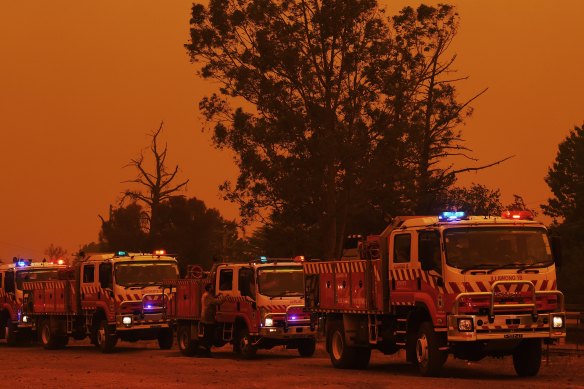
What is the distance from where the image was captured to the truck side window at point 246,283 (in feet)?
93.2

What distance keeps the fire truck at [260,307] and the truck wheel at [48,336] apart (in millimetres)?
8212

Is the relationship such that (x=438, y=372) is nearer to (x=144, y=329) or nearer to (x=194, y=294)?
(x=194, y=294)

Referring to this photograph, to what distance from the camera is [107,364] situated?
2677 cm

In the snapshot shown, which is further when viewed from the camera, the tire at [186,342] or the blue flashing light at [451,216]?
the tire at [186,342]

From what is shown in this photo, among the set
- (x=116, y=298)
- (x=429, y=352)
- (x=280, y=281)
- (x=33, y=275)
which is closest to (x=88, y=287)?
(x=116, y=298)

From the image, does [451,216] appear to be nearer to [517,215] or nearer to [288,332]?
[517,215]

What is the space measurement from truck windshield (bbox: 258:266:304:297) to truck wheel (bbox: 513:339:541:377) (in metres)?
8.34

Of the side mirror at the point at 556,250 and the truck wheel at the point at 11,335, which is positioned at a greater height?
the side mirror at the point at 556,250

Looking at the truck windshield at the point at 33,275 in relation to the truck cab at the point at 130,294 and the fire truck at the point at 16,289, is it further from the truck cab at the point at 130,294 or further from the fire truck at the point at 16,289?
the truck cab at the point at 130,294

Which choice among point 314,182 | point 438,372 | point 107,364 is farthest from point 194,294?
point 314,182

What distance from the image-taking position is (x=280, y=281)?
93.6ft

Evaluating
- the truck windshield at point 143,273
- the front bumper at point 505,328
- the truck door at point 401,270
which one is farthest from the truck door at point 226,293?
the front bumper at point 505,328

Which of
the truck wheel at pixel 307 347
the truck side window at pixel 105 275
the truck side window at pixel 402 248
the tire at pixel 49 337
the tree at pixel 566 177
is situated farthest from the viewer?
the tree at pixel 566 177

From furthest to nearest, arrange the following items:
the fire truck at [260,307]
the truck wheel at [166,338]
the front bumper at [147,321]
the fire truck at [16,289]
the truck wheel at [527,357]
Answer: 1. the fire truck at [16,289]
2. the truck wheel at [166,338]
3. the front bumper at [147,321]
4. the fire truck at [260,307]
5. the truck wheel at [527,357]
